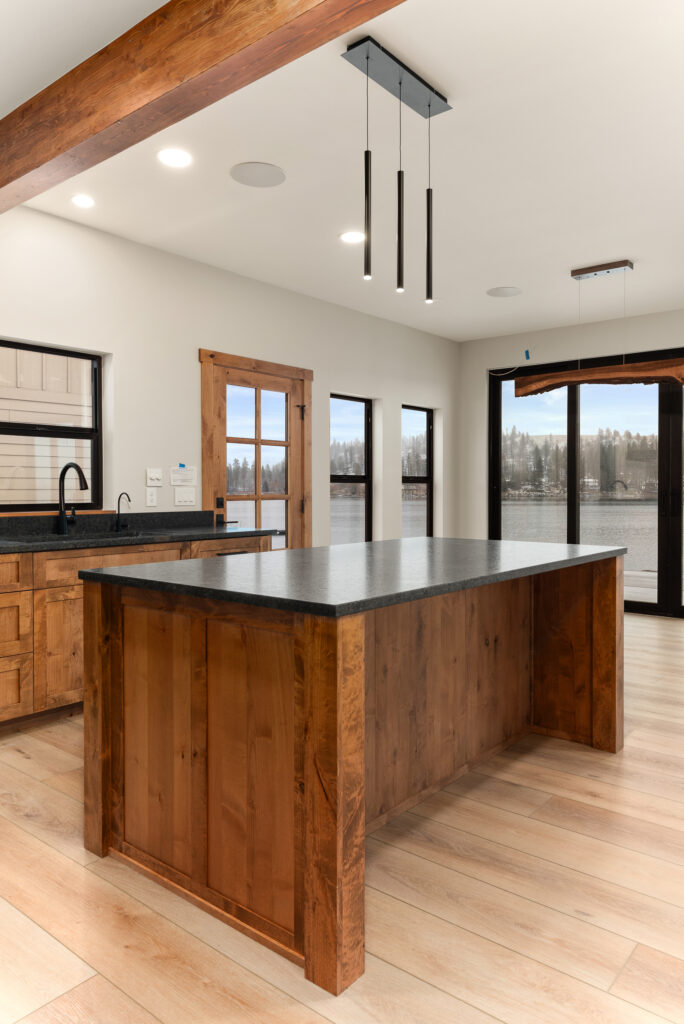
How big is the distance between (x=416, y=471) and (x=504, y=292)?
2.12 m

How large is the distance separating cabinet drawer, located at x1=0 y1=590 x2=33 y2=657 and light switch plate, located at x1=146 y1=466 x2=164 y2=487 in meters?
1.35

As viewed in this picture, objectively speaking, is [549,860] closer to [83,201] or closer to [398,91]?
[398,91]

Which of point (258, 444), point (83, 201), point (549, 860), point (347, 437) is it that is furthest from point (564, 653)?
point (347, 437)

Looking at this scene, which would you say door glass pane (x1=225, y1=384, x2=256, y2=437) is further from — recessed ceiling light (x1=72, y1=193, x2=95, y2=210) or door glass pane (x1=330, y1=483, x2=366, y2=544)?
recessed ceiling light (x1=72, y1=193, x2=95, y2=210)

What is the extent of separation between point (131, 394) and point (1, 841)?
9.19 feet

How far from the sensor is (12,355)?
3.85 m

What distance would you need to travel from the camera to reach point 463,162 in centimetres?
338

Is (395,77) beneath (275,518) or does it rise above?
above

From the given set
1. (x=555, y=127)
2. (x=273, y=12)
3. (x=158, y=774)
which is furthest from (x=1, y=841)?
(x=555, y=127)

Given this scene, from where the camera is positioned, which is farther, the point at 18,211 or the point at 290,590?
the point at 18,211

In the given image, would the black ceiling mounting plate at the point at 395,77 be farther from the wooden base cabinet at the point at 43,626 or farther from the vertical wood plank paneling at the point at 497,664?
the wooden base cabinet at the point at 43,626

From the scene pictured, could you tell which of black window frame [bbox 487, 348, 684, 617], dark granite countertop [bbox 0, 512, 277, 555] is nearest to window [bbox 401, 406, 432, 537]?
black window frame [bbox 487, 348, 684, 617]

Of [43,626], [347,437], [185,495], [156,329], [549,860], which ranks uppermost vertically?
[156,329]

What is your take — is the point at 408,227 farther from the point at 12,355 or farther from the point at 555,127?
the point at 12,355
